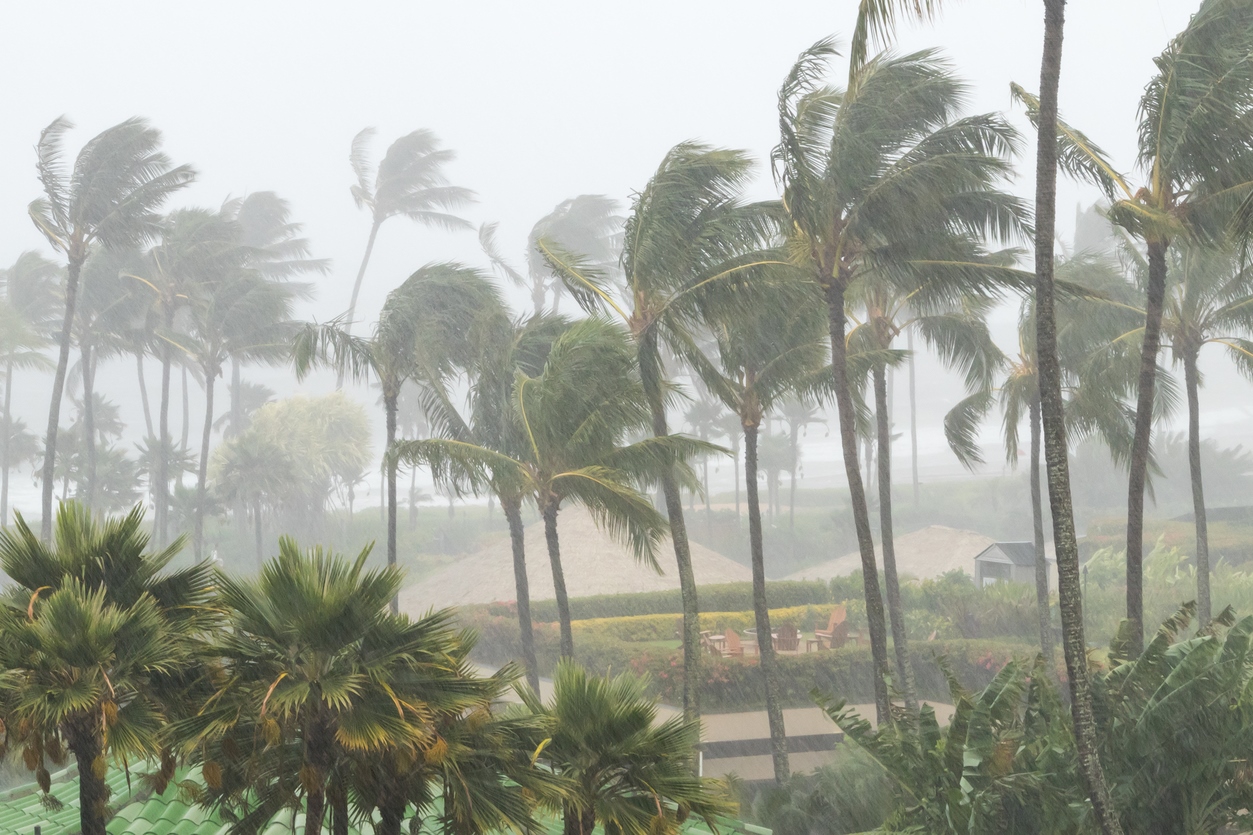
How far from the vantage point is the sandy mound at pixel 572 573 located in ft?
125

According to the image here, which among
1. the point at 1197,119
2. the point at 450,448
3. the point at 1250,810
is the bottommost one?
the point at 1250,810

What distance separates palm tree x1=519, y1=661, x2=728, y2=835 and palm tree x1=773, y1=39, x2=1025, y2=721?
7.05m

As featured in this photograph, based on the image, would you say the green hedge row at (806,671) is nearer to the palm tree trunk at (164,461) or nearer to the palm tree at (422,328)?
the palm tree at (422,328)

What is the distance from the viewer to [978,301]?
17219mm

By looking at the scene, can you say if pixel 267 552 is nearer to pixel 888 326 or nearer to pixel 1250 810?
pixel 888 326

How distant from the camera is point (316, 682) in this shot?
6734 mm

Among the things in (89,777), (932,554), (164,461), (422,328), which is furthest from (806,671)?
(164,461)

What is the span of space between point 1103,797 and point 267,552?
5304 centimetres

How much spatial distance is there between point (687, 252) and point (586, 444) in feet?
11.0

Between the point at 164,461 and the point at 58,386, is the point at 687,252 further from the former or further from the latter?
the point at 164,461

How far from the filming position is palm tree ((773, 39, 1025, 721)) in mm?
13727

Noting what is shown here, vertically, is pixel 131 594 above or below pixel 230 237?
below

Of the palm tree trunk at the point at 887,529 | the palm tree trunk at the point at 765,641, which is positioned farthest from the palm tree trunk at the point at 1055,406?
the palm tree trunk at the point at 887,529

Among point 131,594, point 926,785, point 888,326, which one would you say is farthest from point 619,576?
point 131,594
